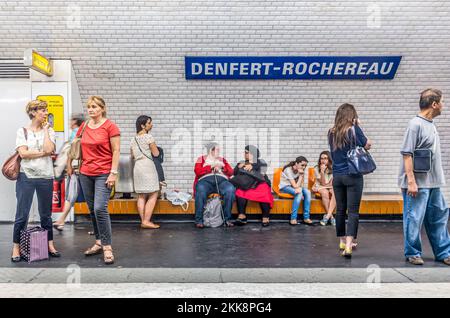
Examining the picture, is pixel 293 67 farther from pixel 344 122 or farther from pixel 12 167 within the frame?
pixel 12 167

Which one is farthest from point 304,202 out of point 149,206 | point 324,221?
point 149,206

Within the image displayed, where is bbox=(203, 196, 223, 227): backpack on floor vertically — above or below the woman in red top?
below

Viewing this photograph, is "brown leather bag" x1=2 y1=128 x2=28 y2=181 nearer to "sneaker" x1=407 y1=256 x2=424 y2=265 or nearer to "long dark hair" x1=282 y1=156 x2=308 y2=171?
"long dark hair" x1=282 y1=156 x2=308 y2=171

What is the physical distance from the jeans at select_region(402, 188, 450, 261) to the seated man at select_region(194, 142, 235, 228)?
3.20m

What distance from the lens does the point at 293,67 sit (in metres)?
9.06

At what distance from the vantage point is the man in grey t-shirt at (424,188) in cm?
568

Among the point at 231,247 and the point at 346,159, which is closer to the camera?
the point at 346,159

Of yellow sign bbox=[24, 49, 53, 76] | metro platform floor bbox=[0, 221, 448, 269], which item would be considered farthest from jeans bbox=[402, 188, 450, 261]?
yellow sign bbox=[24, 49, 53, 76]

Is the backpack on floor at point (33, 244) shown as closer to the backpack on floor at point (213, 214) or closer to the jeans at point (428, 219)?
the backpack on floor at point (213, 214)

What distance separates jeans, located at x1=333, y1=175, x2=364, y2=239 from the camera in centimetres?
593

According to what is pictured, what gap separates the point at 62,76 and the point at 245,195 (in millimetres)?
3777

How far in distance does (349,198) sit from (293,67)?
3.77 m
